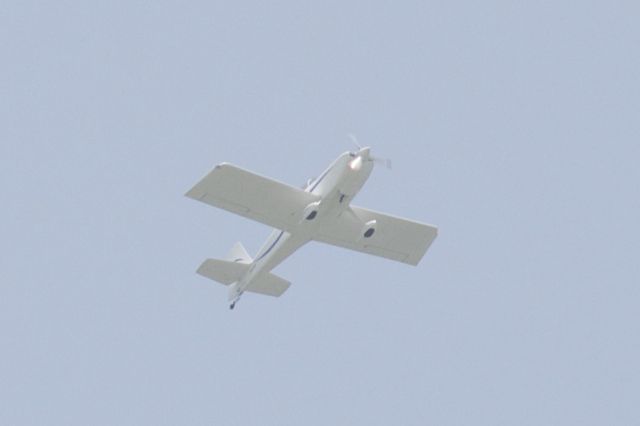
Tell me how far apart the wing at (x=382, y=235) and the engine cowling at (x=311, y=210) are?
2.96 feet

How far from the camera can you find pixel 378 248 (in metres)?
37.9

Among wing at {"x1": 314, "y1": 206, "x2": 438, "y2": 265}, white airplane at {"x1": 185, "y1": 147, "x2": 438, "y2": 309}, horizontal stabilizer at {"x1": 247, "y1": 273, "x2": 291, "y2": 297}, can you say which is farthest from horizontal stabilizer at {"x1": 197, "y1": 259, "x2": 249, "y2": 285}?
wing at {"x1": 314, "y1": 206, "x2": 438, "y2": 265}

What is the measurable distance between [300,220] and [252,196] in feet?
4.72

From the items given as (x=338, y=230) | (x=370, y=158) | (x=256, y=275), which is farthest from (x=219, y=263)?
(x=370, y=158)

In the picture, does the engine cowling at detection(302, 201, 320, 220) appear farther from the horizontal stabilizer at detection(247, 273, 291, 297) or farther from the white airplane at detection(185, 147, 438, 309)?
the horizontal stabilizer at detection(247, 273, 291, 297)

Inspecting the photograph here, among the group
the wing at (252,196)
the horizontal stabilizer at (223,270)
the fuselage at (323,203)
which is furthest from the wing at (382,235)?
the horizontal stabilizer at (223,270)

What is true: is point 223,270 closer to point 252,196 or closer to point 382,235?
point 252,196

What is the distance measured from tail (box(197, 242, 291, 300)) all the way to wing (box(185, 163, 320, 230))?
298 centimetres

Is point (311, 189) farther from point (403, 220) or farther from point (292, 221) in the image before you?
point (403, 220)

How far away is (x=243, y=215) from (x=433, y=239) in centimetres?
562

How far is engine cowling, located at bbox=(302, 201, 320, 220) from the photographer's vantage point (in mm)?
34875

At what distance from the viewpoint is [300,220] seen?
35.5 meters

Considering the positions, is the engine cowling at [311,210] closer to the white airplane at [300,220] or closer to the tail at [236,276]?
the white airplane at [300,220]

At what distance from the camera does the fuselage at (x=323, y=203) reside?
33.8 metres
